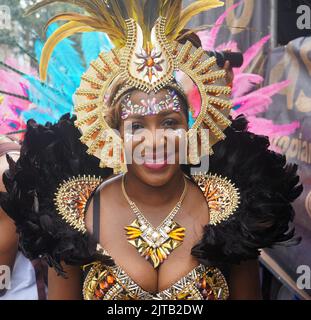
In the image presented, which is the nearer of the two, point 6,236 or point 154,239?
point 154,239

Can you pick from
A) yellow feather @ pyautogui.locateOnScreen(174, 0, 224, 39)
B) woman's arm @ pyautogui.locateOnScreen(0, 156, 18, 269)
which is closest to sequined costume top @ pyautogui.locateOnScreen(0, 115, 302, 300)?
woman's arm @ pyautogui.locateOnScreen(0, 156, 18, 269)

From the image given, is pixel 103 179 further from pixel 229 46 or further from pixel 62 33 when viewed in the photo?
pixel 229 46

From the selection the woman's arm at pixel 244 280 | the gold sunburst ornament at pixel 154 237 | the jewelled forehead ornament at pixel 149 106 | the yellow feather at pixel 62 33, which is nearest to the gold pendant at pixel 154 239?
the gold sunburst ornament at pixel 154 237

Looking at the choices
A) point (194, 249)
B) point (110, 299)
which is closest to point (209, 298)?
point (194, 249)

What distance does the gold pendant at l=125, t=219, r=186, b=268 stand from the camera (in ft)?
6.03

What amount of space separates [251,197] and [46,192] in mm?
729

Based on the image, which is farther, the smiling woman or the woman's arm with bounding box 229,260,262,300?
the woman's arm with bounding box 229,260,262,300

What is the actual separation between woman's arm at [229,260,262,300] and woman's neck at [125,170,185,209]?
1.15ft

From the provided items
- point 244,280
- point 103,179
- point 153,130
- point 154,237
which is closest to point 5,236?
point 103,179

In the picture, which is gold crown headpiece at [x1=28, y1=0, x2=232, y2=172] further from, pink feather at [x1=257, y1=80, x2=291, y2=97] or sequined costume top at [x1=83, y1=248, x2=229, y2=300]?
sequined costume top at [x1=83, y1=248, x2=229, y2=300]

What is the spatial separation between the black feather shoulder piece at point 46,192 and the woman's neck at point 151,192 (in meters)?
0.17

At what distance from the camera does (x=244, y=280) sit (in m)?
1.94

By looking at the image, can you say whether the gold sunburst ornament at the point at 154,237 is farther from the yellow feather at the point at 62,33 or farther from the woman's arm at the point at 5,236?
the yellow feather at the point at 62,33

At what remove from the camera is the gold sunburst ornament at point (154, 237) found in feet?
6.03
